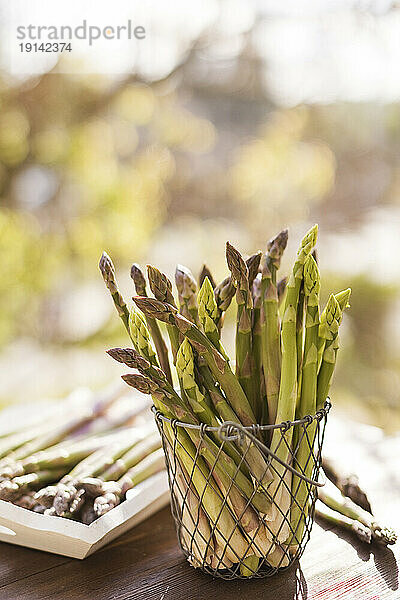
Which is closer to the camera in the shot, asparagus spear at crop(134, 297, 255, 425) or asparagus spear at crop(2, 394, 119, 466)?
asparagus spear at crop(134, 297, 255, 425)

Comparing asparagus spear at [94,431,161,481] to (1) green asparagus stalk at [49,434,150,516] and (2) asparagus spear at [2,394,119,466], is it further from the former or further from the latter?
(2) asparagus spear at [2,394,119,466]

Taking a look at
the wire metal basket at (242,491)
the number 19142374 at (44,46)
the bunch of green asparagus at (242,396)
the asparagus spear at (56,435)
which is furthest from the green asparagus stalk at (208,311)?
the number 19142374 at (44,46)

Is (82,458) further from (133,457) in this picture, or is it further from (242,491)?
(242,491)

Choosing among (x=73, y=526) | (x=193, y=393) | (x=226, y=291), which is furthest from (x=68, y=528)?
(x=226, y=291)

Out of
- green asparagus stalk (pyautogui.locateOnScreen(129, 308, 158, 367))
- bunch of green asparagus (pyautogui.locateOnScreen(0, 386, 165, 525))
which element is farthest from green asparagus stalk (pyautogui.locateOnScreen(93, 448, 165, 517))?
green asparagus stalk (pyautogui.locateOnScreen(129, 308, 158, 367))

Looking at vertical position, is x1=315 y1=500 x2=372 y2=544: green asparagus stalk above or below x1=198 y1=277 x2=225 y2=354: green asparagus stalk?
below

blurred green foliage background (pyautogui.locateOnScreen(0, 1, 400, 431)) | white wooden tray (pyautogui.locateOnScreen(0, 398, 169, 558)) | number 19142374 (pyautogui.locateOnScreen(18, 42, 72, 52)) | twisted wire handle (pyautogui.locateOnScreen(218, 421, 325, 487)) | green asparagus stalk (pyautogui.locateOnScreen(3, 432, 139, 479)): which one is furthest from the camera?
blurred green foliage background (pyautogui.locateOnScreen(0, 1, 400, 431))
